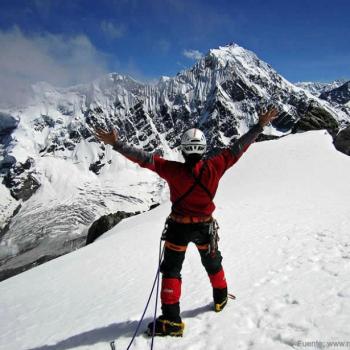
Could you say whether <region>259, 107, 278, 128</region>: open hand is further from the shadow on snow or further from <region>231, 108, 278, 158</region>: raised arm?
the shadow on snow

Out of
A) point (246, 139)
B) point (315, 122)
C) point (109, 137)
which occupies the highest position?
point (315, 122)

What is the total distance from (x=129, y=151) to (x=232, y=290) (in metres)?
3.98

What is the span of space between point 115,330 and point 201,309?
173 centimetres

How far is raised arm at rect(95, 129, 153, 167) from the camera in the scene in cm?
667

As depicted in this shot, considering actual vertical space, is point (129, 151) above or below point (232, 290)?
above

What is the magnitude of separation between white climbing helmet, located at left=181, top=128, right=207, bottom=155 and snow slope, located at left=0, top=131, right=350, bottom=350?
10.0ft

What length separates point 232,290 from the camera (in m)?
8.30

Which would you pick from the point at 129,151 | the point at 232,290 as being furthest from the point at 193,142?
the point at 232,290

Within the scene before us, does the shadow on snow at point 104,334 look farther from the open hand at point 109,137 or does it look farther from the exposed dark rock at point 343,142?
the exposed dark rock at point 343,142

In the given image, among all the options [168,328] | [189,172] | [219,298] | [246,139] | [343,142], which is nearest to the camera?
[168,328]

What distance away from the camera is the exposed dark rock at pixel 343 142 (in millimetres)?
38303

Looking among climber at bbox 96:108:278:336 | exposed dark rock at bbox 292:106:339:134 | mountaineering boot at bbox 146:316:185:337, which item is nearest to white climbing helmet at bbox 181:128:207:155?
climber at bbox 96:108:278:336

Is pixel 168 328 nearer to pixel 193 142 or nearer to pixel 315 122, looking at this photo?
pixel 193 142

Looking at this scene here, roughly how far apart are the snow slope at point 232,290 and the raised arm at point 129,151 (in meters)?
3.07
